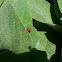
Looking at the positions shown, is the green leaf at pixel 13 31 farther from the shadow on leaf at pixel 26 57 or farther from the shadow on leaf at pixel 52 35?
the shadow on leaf at pixel 52 35

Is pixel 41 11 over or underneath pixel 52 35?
over

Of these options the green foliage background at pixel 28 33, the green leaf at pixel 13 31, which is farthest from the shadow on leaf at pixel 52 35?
the green leaf at pixel 13 31

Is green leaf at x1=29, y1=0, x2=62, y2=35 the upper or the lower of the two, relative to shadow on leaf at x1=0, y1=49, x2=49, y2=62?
upper

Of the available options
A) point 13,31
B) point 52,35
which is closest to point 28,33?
point 13,31

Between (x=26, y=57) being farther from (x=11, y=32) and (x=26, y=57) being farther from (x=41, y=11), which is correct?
(x=41, y=11)

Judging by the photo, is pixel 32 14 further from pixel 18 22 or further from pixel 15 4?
pixel 18 22

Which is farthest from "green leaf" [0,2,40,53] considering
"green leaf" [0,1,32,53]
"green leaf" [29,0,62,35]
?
"green leaf" [29,0,62,35]

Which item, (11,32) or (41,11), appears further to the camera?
(41,11)

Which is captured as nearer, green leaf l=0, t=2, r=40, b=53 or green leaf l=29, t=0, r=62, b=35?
green leaf l=0, t=2, r=40, b=53

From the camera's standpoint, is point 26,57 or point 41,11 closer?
point 26,57

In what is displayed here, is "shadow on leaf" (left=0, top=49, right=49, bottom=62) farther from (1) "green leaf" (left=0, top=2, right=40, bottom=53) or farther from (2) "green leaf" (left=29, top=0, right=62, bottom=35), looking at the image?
(2) "green leaf" (left=29, top=0, right=62, bottom=35)

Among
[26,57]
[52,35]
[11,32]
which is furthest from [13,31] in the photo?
[52,35]
